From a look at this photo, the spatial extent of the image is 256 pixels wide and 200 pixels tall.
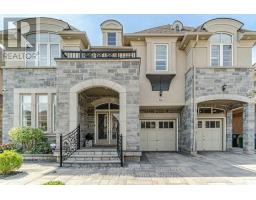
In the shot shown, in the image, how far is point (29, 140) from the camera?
1421 centimetres

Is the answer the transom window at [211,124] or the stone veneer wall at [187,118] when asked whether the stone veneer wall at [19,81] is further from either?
the transom window at [211,124]

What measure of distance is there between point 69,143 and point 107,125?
5.01 m

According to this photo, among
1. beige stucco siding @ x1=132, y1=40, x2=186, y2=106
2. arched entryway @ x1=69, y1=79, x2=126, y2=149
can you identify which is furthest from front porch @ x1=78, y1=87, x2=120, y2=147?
beige stucco siding @ x1=132, y1=40, x2=186, y2=106

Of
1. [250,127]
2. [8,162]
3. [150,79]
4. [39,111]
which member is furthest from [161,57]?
[8,162]

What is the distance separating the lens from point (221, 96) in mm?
16234

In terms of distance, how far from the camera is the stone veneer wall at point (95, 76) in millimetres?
13289

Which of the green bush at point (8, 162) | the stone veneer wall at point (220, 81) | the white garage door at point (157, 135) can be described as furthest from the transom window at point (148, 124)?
the green bush at point (8, 162)

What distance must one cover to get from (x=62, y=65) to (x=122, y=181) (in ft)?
22.3

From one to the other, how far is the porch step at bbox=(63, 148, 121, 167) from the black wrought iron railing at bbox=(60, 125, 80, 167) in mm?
265

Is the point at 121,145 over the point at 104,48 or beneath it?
beneath

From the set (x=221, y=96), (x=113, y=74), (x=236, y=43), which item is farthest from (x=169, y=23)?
(x=113, y=74)

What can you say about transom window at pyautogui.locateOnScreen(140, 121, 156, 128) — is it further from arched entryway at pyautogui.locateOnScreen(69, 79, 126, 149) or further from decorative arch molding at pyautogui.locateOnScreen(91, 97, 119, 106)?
decorative arch molding at pyautogui.locateOnScreen(91, 97, 119, 106)

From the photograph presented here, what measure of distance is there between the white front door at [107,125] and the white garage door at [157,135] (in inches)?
93.0
